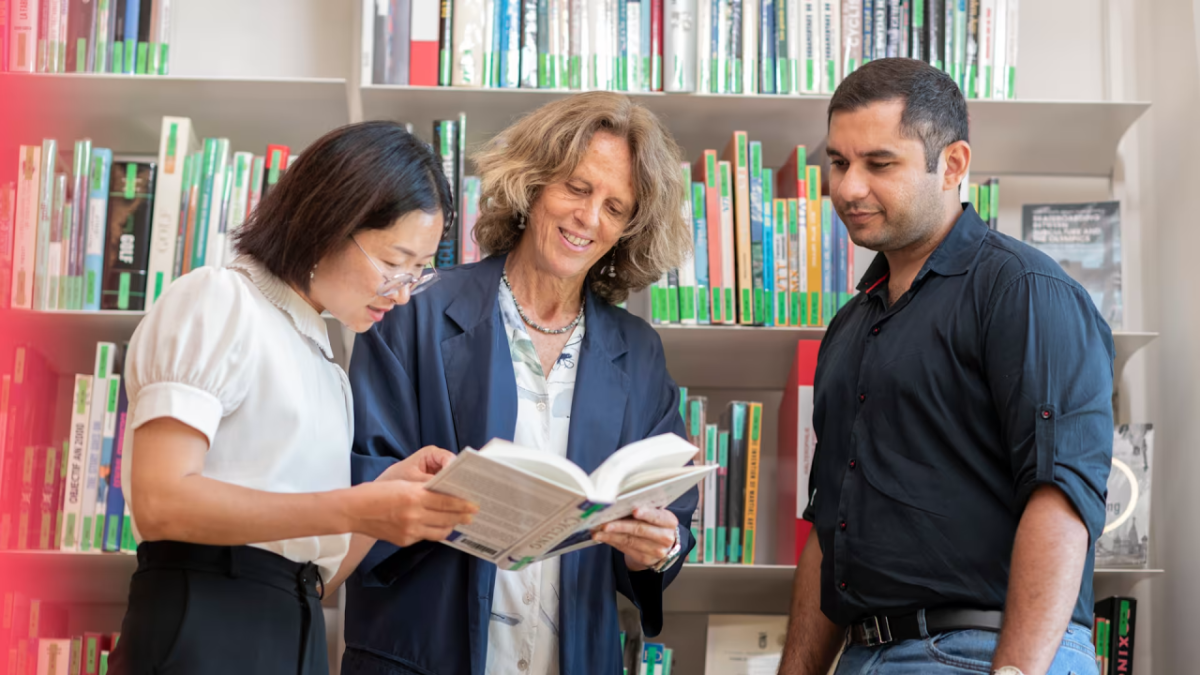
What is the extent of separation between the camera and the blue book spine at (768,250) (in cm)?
221

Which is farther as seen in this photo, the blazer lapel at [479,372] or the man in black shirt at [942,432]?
the blazer lapel at [479,372]

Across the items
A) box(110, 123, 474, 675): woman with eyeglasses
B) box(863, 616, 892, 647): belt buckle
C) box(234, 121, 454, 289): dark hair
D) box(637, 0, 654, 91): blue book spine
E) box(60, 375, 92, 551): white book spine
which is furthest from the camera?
box(637, 0, 654, 91): blue book spine

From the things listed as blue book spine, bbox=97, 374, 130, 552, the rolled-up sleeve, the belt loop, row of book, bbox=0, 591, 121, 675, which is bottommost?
row of book, bbox=0, 591, 121, 675

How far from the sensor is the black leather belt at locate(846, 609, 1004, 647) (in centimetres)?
143

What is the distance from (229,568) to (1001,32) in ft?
6.40

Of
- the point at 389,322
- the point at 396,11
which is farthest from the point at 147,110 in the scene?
the point at 389,322

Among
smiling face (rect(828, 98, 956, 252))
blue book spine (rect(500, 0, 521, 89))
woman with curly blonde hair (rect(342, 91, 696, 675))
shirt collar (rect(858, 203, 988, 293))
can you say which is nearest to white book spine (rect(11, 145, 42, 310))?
woman with curly blonde hair (rect(342, 91, 696, 675))

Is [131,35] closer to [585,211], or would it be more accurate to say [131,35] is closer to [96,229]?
[96,229]

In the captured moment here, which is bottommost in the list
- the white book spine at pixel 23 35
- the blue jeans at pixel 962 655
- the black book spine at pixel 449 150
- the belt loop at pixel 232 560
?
the blue jeans at pixel 962 655

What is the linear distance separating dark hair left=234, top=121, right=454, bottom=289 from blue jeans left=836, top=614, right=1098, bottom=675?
0.92 meters

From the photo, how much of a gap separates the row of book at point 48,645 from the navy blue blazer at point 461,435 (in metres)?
0.78

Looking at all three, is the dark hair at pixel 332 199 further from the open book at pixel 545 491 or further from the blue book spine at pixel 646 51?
the blue book spine at pixel 646 51

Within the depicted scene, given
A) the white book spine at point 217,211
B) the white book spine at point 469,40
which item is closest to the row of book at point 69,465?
the white book spine at point 217,211

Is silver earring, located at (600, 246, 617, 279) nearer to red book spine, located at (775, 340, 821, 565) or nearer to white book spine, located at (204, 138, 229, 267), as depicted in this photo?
red book spine, located at (775, 340, 821, 565)
